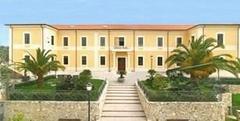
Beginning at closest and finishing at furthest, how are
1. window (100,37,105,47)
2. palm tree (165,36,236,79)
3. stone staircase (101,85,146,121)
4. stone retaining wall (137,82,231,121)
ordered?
1. stone retaining wall (137,82,231,121)
2. stone staircase (101,85,146,121)
3. palm tree (165,36,236,79)
4. window (100,37,105,47)

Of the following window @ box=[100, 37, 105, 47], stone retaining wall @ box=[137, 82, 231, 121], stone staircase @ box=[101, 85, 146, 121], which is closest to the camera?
stone retaining wall @ box=[137, 82, 231, 121]

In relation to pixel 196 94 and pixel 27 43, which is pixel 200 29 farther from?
pixel 196 94

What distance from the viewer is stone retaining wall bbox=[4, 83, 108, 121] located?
1195 inches

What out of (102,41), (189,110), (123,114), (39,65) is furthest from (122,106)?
A: (102,41)

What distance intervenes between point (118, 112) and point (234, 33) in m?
25.9

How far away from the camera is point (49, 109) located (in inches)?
1202

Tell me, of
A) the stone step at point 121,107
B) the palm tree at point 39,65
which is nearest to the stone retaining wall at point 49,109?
the stone step at point 121,107

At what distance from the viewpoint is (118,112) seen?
1278 inches

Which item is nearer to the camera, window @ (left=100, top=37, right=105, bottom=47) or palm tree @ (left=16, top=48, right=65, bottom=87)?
palm tree @ (left=16, top=48, right=65, bottom=87)

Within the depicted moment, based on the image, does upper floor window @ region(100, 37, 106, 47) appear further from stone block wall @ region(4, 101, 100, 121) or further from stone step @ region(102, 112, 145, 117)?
stone block wall @ region(4, 101, 100, 121)

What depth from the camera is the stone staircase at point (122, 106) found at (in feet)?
103

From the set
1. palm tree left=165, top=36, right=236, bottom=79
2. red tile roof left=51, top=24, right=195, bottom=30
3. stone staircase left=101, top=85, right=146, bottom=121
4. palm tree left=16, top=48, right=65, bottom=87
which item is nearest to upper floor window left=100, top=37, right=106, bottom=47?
red tile roof left=51, top=24, right=195, bottom=30

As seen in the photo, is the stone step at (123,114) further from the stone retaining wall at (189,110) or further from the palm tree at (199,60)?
the palm tree at (199,60)

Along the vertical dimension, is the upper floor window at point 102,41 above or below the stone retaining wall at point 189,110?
above
